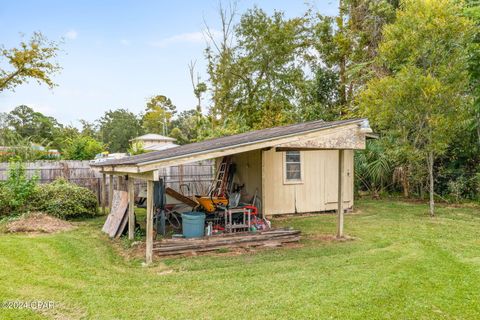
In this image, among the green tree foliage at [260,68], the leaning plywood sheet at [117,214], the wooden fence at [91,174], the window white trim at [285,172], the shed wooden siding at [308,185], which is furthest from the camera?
the green tree foliage at [260,68]

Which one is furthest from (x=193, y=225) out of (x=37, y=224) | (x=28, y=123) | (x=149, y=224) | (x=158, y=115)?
(x=28, y=123)

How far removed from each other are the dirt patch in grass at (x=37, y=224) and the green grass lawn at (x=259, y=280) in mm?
621

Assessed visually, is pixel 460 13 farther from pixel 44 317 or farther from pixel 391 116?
pixel 44 317

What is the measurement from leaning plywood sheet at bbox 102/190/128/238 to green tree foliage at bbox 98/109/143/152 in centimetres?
2352

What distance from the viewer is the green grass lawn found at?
3594 millimetres

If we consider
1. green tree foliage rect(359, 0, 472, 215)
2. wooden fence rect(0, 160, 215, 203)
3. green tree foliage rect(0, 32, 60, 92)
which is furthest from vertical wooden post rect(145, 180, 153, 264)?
green tree foliage rect(0, 32, 60, 92)

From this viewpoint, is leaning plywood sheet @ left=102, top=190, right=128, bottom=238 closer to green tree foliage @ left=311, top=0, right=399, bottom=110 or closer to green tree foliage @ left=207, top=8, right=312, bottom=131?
green tree foliage @ left=311, top=0, right=399, bottom=110

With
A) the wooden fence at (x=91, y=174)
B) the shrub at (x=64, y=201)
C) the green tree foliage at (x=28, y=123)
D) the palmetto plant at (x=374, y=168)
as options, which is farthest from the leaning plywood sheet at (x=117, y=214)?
the green tree foliage at (x=28, y=123)

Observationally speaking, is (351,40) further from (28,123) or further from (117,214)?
(28,123)

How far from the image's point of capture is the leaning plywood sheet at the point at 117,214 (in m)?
7.16

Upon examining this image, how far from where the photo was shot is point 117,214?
290 inches

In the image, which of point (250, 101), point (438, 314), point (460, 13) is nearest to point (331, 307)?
point (438, 314)

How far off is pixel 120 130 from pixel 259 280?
30.1 meters

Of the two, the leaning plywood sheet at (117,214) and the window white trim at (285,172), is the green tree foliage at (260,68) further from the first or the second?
the leaning plywood sheet at (117,214)
